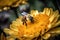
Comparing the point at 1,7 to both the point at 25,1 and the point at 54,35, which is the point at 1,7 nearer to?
the point at 25,1

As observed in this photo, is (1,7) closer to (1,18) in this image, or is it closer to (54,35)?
(1,18)

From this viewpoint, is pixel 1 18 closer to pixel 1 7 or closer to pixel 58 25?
pixel 1 7

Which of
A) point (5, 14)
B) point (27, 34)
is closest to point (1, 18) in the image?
point (5, 14)

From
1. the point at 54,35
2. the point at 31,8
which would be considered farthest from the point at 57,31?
the point at 31,8

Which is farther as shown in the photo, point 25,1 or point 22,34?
point 25,1

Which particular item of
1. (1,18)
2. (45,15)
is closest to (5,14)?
(1,18)

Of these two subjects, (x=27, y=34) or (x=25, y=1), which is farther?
(x=25, y=1)
